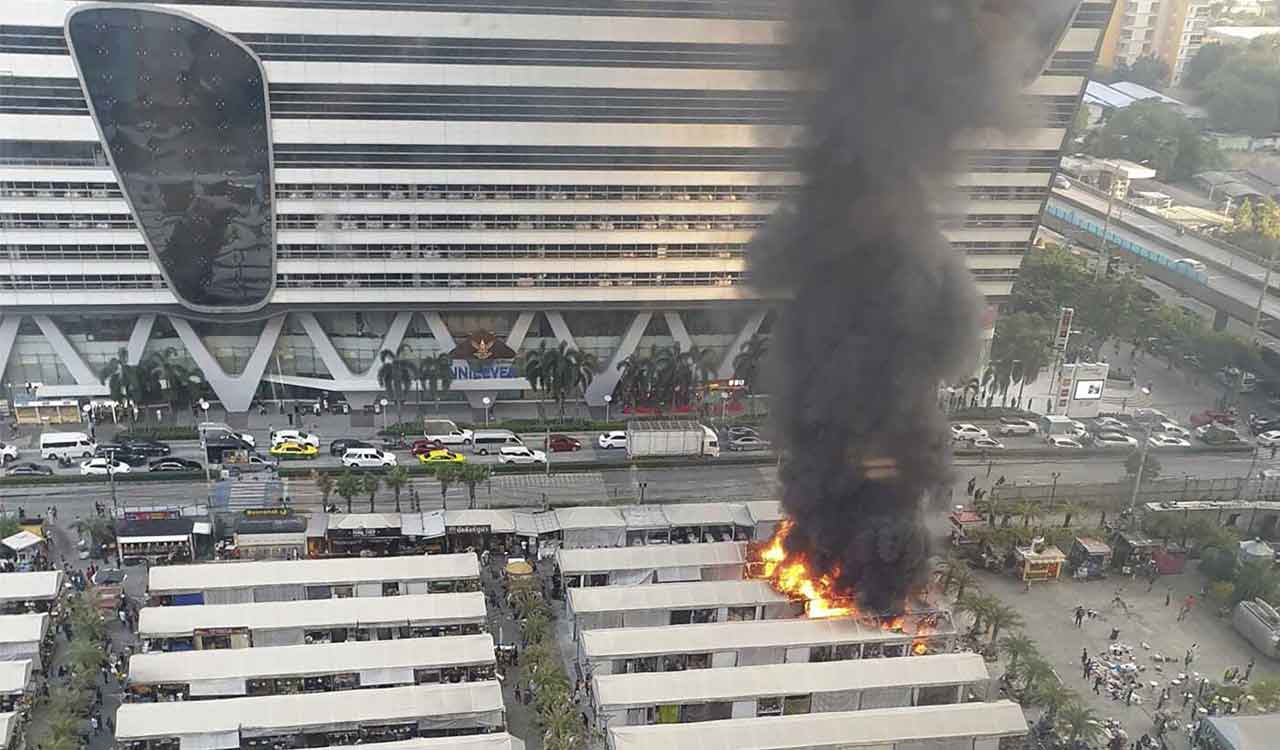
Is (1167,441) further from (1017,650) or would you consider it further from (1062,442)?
(1017,650)

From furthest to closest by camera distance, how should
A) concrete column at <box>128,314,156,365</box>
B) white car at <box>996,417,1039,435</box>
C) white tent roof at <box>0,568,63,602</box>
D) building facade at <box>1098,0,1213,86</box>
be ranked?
1. building facade at <box>1098,0,1213,86</box>
2. white car at <box>996,417,1039,435</box>
3. concrete column at <box>128,314,156,365</box>
4. white tent roof at <box>0,568,63,602</box>

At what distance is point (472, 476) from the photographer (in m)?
42.5

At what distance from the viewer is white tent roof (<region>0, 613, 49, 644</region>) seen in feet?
106

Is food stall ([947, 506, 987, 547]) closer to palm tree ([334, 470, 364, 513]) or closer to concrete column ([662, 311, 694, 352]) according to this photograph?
concrete column ([662, 311, 694, 352])

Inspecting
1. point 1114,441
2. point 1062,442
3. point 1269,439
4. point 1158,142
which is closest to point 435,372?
point 1062,442

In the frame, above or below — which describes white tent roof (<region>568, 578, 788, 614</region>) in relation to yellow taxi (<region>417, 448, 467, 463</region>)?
below

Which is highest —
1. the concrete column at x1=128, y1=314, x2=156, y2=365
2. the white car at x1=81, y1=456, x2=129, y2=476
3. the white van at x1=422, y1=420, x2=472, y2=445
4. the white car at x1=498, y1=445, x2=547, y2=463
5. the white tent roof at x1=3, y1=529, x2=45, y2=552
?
the concrete column at x1=128, y1=314, x2=156, y2=365

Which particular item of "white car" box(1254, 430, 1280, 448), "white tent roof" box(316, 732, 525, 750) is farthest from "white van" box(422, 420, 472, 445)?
"white car" box(1254, 430, 1280, 448)

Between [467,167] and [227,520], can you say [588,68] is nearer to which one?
[467,167]

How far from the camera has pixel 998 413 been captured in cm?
5394

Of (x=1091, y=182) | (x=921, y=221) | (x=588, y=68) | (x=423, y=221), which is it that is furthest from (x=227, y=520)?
(x=1091, y=182)

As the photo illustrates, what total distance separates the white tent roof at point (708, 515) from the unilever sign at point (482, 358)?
1333 cm

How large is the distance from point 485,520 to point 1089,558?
22.7m

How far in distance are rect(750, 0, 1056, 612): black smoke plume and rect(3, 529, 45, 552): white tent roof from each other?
87.4 ft
